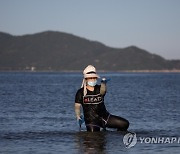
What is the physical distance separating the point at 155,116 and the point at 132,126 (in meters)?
5.96

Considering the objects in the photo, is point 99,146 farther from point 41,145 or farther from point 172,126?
point 172,126

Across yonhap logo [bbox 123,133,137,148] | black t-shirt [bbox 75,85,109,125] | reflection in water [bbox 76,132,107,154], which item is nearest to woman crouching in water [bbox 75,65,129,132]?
black t-shirt [bbox 75,85,109,125]

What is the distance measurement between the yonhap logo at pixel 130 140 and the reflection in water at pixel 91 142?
0.72 m

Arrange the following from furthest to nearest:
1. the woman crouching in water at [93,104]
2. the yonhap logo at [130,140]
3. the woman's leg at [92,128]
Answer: the woman's leg at [92,128] < the woman crouching in water at [93,104] < the yonhap logo at [130,140]

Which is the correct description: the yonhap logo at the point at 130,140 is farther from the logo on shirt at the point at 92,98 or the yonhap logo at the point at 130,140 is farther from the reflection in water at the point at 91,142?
the logo on shirt at the point at 92,98

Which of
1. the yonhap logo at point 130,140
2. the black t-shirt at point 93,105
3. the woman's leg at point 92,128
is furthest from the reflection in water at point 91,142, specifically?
the yonhap logo at point 130,140

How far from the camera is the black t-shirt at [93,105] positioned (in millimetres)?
18953

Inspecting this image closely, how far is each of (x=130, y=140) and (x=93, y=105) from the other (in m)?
1.75

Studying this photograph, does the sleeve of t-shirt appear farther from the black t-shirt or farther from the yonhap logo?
the yonhap logo

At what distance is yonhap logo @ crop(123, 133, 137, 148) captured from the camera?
60.5ft

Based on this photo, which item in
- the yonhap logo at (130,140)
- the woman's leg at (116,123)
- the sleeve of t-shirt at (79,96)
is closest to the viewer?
the yonhap logo at (130,140)

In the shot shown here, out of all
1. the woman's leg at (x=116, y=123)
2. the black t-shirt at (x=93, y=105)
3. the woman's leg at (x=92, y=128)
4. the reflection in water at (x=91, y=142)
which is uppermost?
the black t-shirt at (x=93, y=105)

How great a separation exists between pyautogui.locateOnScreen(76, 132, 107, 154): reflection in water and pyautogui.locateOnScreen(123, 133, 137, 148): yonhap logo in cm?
72

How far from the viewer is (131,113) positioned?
3325 cm
